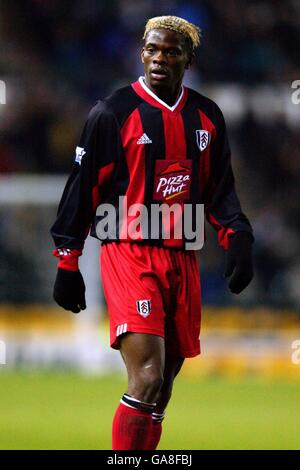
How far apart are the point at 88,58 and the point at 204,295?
10.3 feet

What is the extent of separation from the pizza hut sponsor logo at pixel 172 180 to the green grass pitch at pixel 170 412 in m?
2.62

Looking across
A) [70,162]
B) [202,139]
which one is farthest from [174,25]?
[70,162]

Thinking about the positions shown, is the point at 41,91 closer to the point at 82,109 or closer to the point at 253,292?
the point at 82,109

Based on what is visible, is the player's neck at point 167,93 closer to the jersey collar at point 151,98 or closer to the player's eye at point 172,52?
the jersey collar at point 151,98

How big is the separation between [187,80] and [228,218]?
309 inches

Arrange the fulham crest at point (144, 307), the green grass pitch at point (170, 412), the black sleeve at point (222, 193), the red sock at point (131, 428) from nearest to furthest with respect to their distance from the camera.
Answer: the red sock at point (131, 428) < the fulham crest at point (144, 307) < the black sleeve at point (222, 193) < the green grass pitch at point (170, 412)

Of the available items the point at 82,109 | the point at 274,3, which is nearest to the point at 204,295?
the point at 82,109

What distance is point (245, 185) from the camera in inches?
583

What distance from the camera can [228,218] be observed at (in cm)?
643

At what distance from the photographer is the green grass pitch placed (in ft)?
28.8

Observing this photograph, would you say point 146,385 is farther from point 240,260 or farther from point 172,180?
point 172,180

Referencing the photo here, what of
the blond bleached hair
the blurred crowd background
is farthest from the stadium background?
the blond bleached hair

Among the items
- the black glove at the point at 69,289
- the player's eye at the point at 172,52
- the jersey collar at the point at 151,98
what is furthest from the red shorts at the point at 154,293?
the player's eye at the point at 172,52

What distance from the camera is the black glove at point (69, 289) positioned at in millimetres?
6148
